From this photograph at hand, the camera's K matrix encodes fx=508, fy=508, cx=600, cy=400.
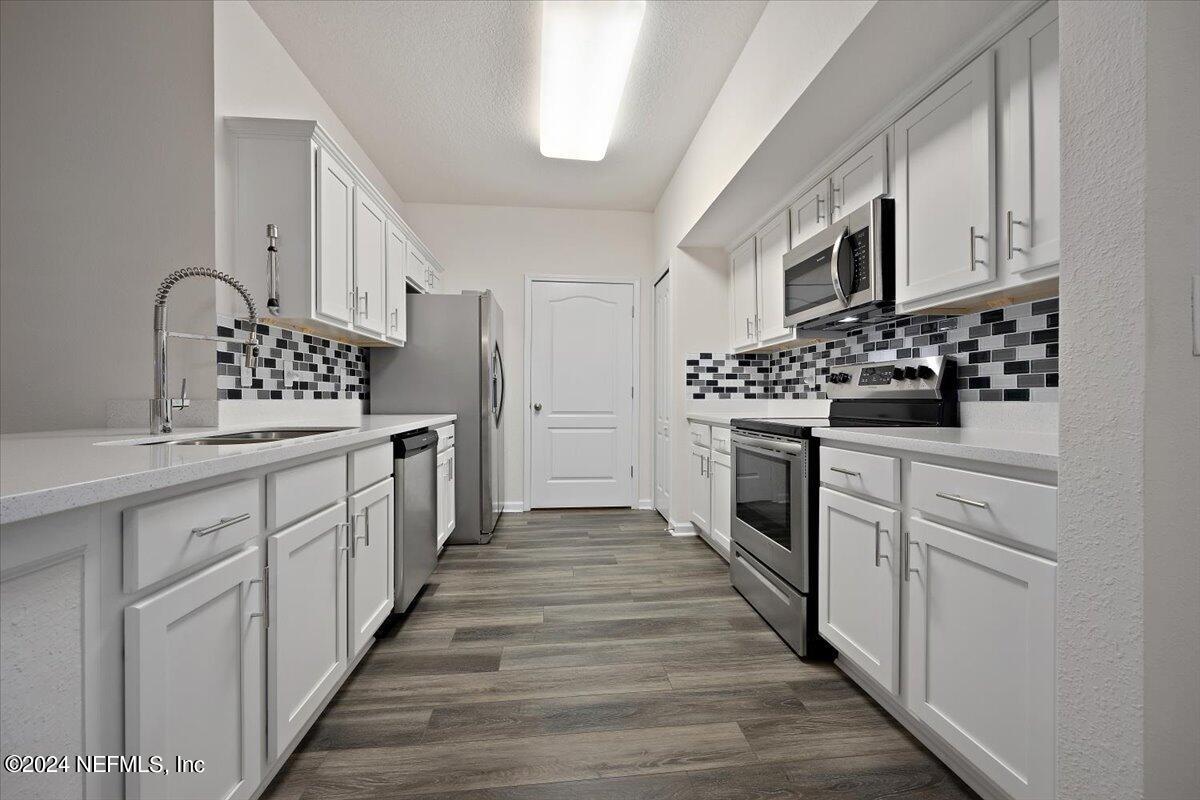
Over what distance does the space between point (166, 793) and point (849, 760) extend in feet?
5.07

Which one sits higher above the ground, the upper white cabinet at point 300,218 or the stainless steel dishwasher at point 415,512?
the upper white cabinet at point 300,218

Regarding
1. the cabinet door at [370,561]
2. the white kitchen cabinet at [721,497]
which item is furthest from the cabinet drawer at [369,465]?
the white kitchen cabinet at [721,497]

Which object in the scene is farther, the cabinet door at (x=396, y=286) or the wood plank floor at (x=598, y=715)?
the cabinet door at (x=396, y=286)

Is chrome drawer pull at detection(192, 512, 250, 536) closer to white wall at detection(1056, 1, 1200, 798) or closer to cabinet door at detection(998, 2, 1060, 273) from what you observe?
white wall at detection(1056, 1, 1200, 798)

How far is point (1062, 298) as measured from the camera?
0.86 metres

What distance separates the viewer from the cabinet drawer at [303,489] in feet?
4.01

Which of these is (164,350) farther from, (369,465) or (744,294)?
(744,294)

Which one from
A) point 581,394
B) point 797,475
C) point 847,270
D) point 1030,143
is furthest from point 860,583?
point 581,394

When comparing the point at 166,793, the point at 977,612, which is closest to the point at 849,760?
the point at 977,612

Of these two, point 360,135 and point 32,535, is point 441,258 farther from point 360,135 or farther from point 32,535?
point 32,535

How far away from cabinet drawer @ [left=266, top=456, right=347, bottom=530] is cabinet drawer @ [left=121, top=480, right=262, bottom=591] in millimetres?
54

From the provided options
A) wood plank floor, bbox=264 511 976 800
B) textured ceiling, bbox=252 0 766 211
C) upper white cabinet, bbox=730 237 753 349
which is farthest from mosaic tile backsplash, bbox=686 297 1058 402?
textured ceiling, bbox=252 0 766 211

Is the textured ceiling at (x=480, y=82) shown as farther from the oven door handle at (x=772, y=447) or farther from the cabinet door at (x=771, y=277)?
the oven door handle at (x=772, y=447)

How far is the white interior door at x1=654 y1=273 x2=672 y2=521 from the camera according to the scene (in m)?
4.00
